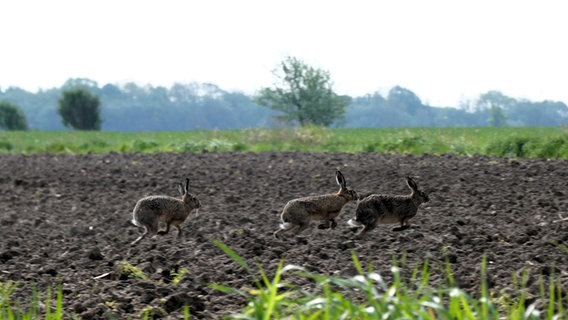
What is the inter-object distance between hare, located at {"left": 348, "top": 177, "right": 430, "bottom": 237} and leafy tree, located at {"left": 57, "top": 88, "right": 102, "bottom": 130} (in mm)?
99832

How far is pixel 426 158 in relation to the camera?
77.3ft

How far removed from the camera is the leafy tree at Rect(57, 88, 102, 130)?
355ft

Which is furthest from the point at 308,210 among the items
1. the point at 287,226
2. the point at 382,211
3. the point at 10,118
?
the point at 10,118

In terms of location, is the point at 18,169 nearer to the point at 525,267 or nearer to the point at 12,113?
the point at 525,267

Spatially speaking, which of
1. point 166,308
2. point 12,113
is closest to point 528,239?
point 166,308

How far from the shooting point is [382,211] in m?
10.8

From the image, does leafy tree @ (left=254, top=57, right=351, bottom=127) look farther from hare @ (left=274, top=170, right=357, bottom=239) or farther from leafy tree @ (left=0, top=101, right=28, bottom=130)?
hare @ (left=274, top=170, right=357, bottom=239)

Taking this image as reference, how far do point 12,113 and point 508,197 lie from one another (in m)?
106

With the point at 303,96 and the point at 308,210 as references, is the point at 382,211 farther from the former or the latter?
the point at 303,96

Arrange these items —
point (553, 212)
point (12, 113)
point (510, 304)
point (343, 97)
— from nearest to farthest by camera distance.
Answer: point (510, 304) < point (553, 212) < point (343, 97) < point (12, 113)

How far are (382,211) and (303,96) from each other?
74.0 m

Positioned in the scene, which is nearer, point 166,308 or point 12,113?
point 166,308

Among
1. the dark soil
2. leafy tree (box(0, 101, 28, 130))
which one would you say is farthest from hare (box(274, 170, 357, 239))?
leafy tree (box(0, 101, 28, 130))

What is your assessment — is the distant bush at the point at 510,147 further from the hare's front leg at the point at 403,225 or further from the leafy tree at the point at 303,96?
the leafy tree at the point at 303,96
